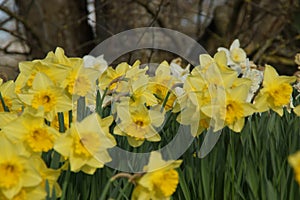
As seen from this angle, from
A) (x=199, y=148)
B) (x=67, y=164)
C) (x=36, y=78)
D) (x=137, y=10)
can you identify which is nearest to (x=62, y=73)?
(x=36, y=78)

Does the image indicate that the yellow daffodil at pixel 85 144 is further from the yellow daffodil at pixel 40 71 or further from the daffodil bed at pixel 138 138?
the yellow daffodil at pixel 40 71

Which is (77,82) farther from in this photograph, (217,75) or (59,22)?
(59,22)

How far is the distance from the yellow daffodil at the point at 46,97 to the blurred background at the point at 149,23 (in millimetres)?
2693

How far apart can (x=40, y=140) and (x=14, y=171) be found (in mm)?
95

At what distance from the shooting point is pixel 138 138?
3.75 ft

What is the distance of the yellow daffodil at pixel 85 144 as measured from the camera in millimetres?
1006

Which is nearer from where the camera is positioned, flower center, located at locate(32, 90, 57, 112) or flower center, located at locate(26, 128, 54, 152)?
flower center, located at locate(26, 128, 54, 152)

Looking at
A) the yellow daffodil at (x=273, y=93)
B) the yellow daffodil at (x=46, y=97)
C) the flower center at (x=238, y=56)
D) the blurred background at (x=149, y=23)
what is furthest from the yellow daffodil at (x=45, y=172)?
the blurred background at (x=149, y=23)

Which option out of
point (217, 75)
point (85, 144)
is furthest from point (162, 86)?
point (85, 144)

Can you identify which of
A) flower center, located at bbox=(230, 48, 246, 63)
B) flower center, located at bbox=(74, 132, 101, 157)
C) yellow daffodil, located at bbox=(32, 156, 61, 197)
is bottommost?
yellow daffodil, located at bbox=(32, 156, 61, 197)

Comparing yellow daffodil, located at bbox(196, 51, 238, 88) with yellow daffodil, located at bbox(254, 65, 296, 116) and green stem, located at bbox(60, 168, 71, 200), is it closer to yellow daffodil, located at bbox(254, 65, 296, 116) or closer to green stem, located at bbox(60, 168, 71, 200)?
yellow daffodil, located at bbox(254, 65, 296, 116)

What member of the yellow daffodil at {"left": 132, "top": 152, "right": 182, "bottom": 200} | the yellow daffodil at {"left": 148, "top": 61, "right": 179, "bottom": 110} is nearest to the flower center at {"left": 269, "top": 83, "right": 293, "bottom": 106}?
the yellow daffodil at {"left": 148, "top": 61, "right": 179, "bottom": 110}

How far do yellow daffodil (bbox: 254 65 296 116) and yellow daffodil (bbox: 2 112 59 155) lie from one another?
1.58 feet

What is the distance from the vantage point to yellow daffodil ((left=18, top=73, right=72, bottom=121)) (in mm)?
1155
